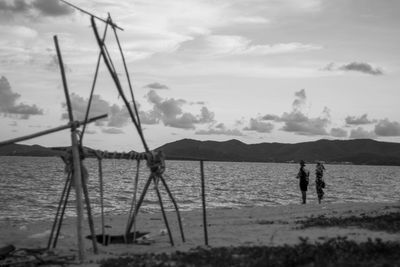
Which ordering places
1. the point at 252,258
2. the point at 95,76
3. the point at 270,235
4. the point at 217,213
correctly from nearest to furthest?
1. the point at 252,258
2. the point at 95,76
3. the point at 270,235
4. the point at 217,213

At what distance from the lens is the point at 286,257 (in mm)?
11273

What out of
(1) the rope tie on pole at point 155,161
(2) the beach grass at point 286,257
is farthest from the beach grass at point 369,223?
(1) the rope tie on pole at point 155,161

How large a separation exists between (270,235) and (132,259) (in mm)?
6302

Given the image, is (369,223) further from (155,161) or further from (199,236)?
(155,161)

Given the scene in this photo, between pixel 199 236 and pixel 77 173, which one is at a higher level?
pixel 77 173

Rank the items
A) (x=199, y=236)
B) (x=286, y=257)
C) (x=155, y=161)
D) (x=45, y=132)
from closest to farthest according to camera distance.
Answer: (x=286, y=257)
(x=45, y=132)
(x=155, y=161)
(x=199, y=236)

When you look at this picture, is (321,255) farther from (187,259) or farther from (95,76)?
(95,76)

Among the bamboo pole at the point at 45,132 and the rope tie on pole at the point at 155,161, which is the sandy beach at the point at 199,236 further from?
the bamboo pole at the point at 45,132

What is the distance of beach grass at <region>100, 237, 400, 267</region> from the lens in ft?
36.1

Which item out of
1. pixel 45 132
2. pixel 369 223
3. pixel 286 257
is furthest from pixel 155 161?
pixel 369 223

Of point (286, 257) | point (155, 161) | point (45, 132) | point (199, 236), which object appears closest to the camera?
point (286, 257)

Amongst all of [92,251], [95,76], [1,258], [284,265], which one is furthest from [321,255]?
[1,258]

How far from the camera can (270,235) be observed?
17188 mm

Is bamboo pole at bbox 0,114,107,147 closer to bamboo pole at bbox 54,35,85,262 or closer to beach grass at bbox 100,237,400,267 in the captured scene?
bamboo pole at bbox 54,35,85,262
